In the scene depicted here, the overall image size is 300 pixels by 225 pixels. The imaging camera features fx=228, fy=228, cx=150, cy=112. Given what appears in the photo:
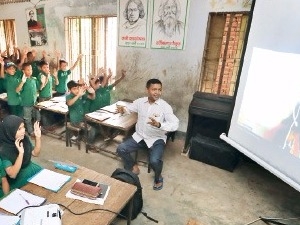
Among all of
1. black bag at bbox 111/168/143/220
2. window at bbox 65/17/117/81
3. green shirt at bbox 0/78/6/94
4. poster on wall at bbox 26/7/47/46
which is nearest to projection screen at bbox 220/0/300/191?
black bag at bbox 111/168/143/220

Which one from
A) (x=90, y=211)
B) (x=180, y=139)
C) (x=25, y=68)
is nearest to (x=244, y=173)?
(x=180, y=139)

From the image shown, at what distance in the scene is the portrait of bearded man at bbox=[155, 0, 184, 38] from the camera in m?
4.36

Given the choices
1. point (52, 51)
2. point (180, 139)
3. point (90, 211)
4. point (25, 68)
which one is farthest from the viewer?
point (52, 51)

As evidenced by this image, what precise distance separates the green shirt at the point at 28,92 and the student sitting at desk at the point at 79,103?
1054 mm

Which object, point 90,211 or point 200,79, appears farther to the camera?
point 200,79

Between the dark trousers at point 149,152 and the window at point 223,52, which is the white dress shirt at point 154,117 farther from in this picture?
the window at point 223,52

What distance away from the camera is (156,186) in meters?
3.35

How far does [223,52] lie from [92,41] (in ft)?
11.5

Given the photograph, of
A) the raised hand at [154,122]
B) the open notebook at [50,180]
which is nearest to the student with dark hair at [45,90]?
the raised hand at [154,122]

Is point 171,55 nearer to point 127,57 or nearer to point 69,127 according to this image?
point 127,57

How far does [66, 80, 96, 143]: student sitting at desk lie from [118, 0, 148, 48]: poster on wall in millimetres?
1464

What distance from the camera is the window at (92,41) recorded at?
5.91 m

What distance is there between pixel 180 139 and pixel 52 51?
4285 mm

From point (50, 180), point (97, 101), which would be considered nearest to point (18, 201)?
point (50, 180)
